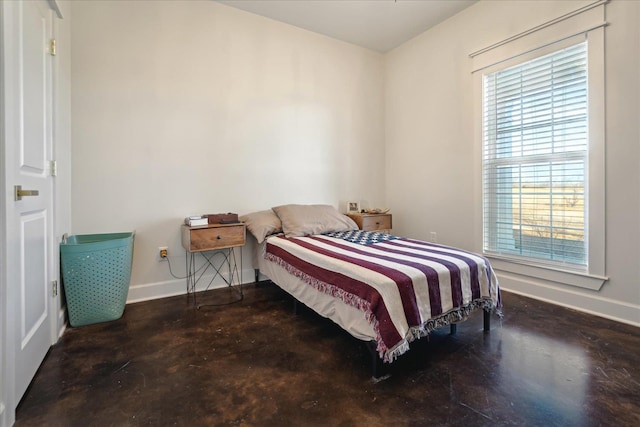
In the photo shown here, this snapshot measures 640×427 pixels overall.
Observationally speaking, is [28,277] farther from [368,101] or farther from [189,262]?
[368,101]

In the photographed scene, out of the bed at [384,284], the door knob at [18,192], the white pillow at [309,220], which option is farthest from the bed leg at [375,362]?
the door knob at [18,192]

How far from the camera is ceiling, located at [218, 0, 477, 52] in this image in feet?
10.4

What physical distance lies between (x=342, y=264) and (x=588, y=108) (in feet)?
7.83

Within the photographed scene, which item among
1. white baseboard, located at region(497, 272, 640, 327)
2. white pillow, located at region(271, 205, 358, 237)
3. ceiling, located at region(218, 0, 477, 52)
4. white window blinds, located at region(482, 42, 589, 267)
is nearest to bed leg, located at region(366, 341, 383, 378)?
white pillow, located at region(271, 205, 358, 237)

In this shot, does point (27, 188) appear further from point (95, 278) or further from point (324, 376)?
point (324, 376)

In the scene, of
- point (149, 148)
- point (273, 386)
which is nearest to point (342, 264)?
point (273, 386)

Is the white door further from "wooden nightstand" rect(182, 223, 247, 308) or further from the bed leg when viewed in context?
the bed leg

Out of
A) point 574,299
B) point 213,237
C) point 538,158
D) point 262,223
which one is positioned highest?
point 538,158

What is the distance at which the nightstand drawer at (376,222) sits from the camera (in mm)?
3689

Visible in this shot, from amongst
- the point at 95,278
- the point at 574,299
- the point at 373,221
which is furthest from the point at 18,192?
the point at 574,299

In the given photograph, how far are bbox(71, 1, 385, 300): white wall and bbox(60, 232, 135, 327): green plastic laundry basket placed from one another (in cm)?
44

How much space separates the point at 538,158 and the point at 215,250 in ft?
10.6

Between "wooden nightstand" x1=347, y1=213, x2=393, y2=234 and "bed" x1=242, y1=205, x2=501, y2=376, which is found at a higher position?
"wooden nightstand" x1=347, y1=213, x2=393, y2=234

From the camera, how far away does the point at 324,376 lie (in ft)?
5.30
